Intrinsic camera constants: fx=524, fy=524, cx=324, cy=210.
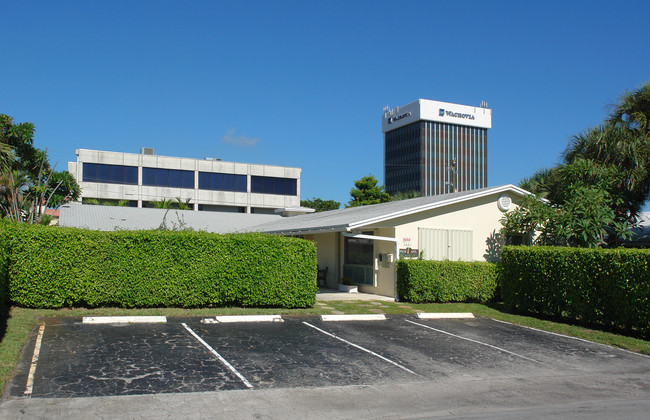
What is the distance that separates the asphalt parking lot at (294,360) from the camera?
297 inches

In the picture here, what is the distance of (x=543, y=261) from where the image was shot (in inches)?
597

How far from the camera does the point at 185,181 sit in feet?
179

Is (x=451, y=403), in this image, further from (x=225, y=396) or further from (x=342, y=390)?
(x=225, y=396)

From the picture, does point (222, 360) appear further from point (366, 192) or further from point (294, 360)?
point (366, 192)

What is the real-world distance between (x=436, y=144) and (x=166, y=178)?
84961 mm

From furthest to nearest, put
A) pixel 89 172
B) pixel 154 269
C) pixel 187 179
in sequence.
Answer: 1. pixel 187 179
2. pixel 89 172
3. pixel 154 269

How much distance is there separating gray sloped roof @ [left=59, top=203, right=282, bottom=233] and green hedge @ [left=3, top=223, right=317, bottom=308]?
419 inches

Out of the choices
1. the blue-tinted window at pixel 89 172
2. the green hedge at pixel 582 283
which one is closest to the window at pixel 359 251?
the green hedge at pixel 582 283

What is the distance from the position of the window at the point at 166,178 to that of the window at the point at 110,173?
114 cm

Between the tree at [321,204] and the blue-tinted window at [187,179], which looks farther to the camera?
the tree at [321,204]

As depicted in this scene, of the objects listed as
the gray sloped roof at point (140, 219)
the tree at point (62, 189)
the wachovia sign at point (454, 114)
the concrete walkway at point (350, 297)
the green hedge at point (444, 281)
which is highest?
the wachovia sign at point (454, 114)

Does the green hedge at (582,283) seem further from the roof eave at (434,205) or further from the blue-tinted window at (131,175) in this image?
the blue-tinted window at (131,175)

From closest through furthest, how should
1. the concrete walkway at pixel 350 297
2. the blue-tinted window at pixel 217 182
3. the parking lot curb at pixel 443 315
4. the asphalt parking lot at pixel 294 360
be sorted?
the asphalt parking lot at pixel 294 360
the parking lot curb at pixel 443 315
the concrete walkway at pixel 350 297
the blue-tinted window at pixel 217 182

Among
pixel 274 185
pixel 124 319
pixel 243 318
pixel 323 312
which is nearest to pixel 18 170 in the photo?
→ pixel 124 319
